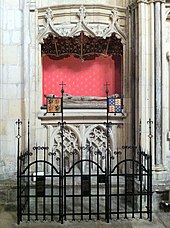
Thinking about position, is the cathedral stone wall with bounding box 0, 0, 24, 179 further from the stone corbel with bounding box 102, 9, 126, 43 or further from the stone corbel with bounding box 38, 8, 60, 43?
the stone corbel with bounding box 102, 9, 126, 43

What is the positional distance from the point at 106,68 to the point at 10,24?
181 centimetres

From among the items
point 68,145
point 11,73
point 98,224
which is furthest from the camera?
point 68,145

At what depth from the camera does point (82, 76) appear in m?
6.01

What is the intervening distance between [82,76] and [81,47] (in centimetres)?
51

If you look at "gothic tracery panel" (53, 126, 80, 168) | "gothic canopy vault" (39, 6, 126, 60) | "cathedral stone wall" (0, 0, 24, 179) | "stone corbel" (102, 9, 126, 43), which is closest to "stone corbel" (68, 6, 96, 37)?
"gothic canopy vault" (39, 6, 126, 60)

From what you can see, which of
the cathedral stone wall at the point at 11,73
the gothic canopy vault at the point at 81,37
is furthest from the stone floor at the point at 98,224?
the gothic canopy vault at the point at 81,37

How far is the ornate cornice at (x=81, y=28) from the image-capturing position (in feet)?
17.6

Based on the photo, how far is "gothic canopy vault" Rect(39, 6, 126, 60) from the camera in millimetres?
5395

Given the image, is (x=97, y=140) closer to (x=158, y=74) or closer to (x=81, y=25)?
(x=158, y=74)

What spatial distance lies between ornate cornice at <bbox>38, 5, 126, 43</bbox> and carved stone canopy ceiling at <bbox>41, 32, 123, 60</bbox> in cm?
28

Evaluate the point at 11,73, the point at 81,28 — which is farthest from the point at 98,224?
the point at 81,28

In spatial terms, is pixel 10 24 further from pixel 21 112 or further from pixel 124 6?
pixel 124 6

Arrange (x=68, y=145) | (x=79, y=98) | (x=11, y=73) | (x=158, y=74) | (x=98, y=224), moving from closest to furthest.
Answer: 1. (x=98, y=224)
2. (x=158, y=74)
3. (x=11, y=73)
4. (x=68, y=145)
5. (x=79, y=98)

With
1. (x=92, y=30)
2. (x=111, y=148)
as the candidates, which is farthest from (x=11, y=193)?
(x=92, y=30)
